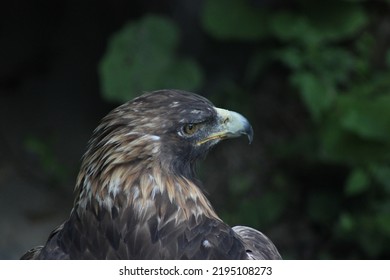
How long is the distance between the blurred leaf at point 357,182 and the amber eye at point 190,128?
333cm

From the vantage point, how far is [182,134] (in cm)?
429

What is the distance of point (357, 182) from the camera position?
24.3ft

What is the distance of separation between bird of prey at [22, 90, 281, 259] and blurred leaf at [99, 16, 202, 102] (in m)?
3.48

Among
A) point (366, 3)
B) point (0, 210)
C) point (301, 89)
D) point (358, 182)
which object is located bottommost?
point (0, 210)

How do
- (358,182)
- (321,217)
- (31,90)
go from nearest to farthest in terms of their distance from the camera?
1. (358,182)
2. (321,217)
3. (31,90)

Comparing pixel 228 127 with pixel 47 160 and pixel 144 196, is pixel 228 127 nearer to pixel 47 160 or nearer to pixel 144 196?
pixel 144 196

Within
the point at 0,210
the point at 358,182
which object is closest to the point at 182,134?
the point at 358,182

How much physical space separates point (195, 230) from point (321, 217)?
13.1ft

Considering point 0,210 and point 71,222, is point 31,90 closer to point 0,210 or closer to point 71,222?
point 0,210

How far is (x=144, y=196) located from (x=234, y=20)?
14.2ft

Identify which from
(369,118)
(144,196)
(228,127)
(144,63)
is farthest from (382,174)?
(144,196)

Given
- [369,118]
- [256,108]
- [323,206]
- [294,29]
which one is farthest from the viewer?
[256,108]

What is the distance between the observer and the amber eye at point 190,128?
14.1 ft

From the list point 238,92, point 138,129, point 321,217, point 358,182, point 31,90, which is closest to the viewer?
point 138,129
